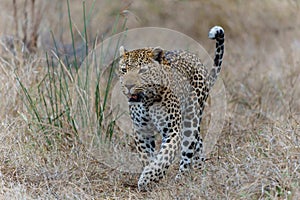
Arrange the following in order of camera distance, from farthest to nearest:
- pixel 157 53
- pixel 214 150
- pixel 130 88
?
1. pixel 214 150
2. pixel 157 53
3. pixel 130 88

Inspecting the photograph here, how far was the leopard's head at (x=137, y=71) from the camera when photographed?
568 centimetres

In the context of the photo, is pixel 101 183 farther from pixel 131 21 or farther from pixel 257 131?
pixel 131 21

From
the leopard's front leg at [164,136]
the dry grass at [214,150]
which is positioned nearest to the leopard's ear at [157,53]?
the leopard's front leg at [164,136]

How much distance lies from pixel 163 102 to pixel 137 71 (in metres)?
0.46

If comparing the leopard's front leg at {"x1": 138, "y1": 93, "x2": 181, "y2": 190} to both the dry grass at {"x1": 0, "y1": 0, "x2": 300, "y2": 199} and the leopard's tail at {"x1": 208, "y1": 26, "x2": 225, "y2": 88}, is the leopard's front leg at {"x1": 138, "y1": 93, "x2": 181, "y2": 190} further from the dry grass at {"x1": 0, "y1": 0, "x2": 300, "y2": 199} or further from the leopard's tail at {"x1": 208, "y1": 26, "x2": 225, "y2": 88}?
the leopard's tail at {"x1": 208, "y1": 26, "x2": 225, "y2": 88}

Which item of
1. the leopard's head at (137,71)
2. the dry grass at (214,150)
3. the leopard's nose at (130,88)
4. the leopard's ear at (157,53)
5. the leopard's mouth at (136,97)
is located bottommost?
the dry grass at (214,150)

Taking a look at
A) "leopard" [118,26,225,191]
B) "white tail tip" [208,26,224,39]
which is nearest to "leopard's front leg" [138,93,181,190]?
"leopard" [118,26,225,191]

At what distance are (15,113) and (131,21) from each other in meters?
6.43

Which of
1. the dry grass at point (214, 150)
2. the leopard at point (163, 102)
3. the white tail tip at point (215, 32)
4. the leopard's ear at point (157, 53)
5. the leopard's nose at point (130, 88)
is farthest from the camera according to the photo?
the white tail tip at point (215, 32)

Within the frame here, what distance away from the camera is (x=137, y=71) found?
18.7 ft

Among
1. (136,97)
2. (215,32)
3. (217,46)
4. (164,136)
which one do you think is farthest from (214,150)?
(136,97)

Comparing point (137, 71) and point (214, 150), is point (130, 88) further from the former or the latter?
point (214, 150)

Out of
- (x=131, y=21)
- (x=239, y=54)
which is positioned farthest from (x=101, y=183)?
(x=131, y=21)

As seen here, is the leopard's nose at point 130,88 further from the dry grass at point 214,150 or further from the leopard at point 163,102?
the dry grass at point 214,150
